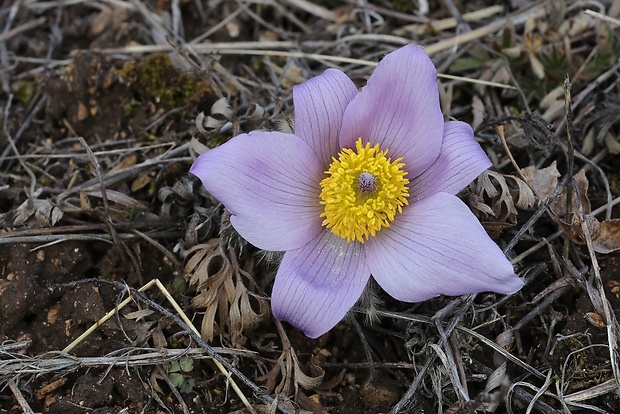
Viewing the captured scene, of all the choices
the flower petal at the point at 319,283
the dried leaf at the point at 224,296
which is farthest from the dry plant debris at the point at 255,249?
the flower petal at the point at 319,283

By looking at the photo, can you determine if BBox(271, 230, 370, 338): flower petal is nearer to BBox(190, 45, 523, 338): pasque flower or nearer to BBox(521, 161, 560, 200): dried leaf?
BBox(190, 45, 523, 338): pasque flower

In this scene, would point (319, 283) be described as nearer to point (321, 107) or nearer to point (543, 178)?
point (321, 107)

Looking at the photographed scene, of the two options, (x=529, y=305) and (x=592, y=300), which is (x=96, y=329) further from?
(x=592, y=300)

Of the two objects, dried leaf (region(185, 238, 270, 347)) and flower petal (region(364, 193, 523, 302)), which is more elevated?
flower petal (region(364, 193, 523, 302))

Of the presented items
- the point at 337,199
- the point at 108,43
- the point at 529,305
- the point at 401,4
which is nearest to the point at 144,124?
the point at 108,43

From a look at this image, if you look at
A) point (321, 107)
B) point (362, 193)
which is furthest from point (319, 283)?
point (321, 107)

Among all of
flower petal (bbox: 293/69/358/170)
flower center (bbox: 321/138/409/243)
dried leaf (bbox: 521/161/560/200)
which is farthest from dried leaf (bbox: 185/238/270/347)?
dried leaf (bbox: 521/161/560/200)

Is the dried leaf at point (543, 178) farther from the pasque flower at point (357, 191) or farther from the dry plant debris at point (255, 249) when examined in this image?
the pasque flower at point (357, 191)
